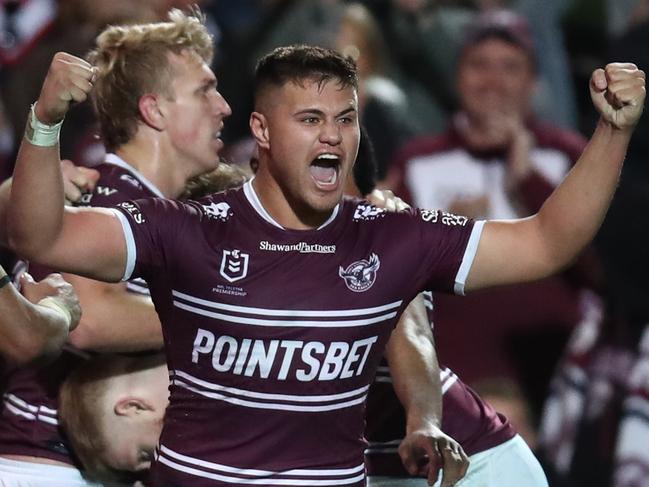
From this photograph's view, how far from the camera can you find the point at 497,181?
25.2 feet

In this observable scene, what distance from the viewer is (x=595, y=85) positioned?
3.88 m

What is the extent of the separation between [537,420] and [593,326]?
57cm

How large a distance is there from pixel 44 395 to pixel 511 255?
5.49ft

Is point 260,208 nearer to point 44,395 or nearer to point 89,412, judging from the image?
point 89,412

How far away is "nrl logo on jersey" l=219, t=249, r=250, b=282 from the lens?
395 cm

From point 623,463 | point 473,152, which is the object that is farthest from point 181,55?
point 623,463

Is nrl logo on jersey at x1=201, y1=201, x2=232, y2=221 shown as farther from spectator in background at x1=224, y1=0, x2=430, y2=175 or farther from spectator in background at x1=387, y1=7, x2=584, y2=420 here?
spectator in background at x1=224, y1=0, x2=430, y2=175

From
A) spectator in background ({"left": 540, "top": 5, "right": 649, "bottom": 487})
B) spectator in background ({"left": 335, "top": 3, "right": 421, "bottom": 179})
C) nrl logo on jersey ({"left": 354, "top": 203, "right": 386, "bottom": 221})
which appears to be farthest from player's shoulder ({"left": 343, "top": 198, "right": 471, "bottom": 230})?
spectator in background ({"left": 335, "top": 3, "right": 421, "bottom": 179})

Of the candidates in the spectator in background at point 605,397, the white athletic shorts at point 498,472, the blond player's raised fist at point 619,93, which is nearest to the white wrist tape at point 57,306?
the white athletic shorts at point 498,472

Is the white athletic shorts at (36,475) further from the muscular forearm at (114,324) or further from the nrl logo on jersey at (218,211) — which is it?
the nrl logo on jersey at (218,211)

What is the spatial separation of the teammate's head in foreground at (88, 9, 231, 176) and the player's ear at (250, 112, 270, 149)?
36.5 inches

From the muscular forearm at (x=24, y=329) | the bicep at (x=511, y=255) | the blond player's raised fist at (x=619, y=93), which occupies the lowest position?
the muscular forearm at (x=24, y=329)

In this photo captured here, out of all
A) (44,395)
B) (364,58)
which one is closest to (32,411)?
(44,395)

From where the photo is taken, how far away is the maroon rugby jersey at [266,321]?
3955mm
